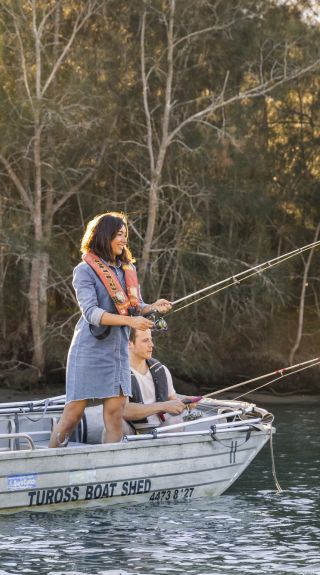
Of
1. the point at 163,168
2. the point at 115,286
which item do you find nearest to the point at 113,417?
the point at 115,286

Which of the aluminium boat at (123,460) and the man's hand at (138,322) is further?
the aluminium boat at (123,460)

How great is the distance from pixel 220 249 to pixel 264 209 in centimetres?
136

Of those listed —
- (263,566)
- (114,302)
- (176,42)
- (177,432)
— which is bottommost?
(263,566)

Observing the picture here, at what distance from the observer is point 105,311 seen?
962 centimetres

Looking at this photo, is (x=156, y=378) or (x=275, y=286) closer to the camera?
(x=156, y=378)

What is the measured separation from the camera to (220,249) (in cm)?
2394

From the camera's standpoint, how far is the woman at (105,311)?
9.72 m

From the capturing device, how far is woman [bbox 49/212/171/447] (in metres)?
9.72

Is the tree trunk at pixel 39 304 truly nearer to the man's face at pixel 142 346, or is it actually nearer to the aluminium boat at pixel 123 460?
the aluminium boat at pixel 123 460

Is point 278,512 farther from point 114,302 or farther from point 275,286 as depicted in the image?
point 275,286

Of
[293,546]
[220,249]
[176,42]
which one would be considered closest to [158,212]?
[220,249]

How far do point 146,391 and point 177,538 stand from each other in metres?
1.57

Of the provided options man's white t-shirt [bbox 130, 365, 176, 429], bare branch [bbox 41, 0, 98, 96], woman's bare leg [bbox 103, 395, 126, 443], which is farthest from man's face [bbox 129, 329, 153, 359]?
bare branch [bbox 41, 0, 98, 96]

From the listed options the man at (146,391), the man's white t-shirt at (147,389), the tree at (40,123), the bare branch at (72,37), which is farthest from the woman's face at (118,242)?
the bare branch at (72,37)
